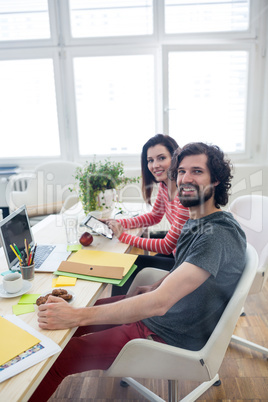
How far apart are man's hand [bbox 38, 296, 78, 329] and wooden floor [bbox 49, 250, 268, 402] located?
83 cm

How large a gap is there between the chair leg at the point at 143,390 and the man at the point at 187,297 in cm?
52

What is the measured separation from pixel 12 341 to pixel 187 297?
57 cm

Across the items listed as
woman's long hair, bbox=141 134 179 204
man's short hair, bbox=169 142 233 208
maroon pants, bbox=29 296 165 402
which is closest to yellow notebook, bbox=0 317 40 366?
maroon pants, bbox=29 296 165 402

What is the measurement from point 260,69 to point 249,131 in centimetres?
65

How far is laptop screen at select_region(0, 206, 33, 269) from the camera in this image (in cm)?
133

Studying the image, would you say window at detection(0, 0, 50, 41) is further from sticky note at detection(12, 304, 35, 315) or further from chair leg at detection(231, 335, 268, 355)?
chair leg at detection(231, 335, 268, 355)

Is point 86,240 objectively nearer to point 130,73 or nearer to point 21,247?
point 21,247

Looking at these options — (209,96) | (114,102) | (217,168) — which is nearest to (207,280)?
(217,168)

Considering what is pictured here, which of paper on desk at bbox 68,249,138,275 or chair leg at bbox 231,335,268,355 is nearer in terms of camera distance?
paper on desk at bbox 68,249,138,275

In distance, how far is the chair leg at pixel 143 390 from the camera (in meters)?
1.54

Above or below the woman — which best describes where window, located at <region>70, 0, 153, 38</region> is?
above

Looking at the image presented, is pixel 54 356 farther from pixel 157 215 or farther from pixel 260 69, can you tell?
pixel 260 69

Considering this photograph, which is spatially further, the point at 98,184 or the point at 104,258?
the point at 98,184

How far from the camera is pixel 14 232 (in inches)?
55.7
